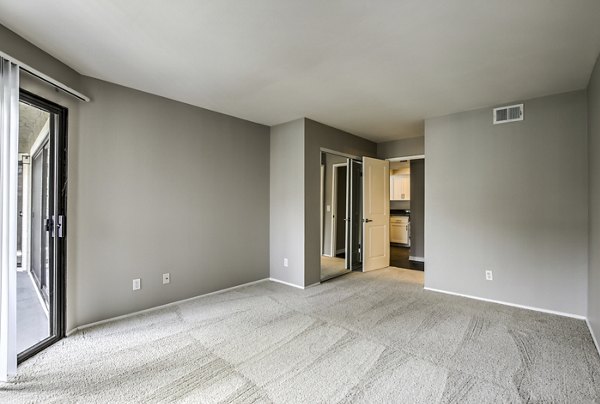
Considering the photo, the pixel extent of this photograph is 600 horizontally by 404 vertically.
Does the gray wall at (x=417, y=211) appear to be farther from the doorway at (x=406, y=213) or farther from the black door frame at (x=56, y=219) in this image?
the black door frame at (x=56, y=219)

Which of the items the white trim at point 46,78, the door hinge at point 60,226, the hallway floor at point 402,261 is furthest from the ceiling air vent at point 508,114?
the door hinge at point 60,226

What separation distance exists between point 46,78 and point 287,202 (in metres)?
2.92

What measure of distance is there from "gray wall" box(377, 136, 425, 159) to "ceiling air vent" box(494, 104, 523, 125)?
1.62 m

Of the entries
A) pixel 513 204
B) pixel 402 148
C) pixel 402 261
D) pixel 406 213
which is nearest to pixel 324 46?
pixel 513 204

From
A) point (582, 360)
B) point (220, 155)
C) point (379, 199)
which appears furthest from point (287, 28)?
point (379, 199)

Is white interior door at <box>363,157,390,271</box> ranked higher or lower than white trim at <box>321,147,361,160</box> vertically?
lower

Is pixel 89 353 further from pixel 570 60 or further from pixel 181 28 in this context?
pixel 570 60

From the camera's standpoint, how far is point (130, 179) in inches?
122

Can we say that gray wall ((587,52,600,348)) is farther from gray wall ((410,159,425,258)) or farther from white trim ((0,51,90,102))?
white trim ((0,51,90,102))

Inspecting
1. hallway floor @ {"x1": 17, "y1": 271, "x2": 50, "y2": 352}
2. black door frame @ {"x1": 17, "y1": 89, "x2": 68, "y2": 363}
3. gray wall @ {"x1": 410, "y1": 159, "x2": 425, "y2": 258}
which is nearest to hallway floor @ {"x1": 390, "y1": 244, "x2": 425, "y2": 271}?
gray wall @ {"x1": 410, "y1": 159, "x2": 425, "y2": 258}

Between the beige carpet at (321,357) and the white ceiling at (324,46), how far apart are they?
2.43 m

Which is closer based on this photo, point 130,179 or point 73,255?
point 73,255

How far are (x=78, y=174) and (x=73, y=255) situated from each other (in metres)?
0.77

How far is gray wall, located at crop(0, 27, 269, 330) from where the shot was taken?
2.76m
